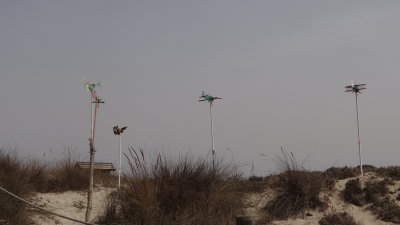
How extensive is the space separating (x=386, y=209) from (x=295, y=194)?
1.98m

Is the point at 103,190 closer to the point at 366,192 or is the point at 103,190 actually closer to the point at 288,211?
the point at 288,211

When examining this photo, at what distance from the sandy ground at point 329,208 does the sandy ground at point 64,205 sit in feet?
11.1

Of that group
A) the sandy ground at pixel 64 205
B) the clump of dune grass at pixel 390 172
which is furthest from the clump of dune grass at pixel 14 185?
the clump of dune grass at pixel 390 172

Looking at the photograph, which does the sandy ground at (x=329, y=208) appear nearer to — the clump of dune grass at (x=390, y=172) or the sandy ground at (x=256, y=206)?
the sandy ground at (x=256, y=206)

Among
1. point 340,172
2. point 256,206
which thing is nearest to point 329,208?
point 256,206

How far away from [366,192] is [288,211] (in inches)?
76.4

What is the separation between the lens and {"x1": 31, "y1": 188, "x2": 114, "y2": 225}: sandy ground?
36.9 ft

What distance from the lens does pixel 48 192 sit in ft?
46.2

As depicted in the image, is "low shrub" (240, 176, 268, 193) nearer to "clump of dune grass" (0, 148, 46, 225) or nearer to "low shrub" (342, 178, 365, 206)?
"low shrub" (342, 178, 365, 206)

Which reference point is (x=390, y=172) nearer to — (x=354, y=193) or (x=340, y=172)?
(x=340, y=172)

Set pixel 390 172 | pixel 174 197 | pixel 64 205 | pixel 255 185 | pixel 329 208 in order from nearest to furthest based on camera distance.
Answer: pixel 174 197 → pixel 329 208 → pixel 64 205 → pixel 390 172 → pixel 255 185

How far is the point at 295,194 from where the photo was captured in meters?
11.8

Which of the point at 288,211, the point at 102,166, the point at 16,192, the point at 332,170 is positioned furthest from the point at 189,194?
the point at 102,166

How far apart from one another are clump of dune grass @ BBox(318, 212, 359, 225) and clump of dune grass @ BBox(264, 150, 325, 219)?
663 millimetres
